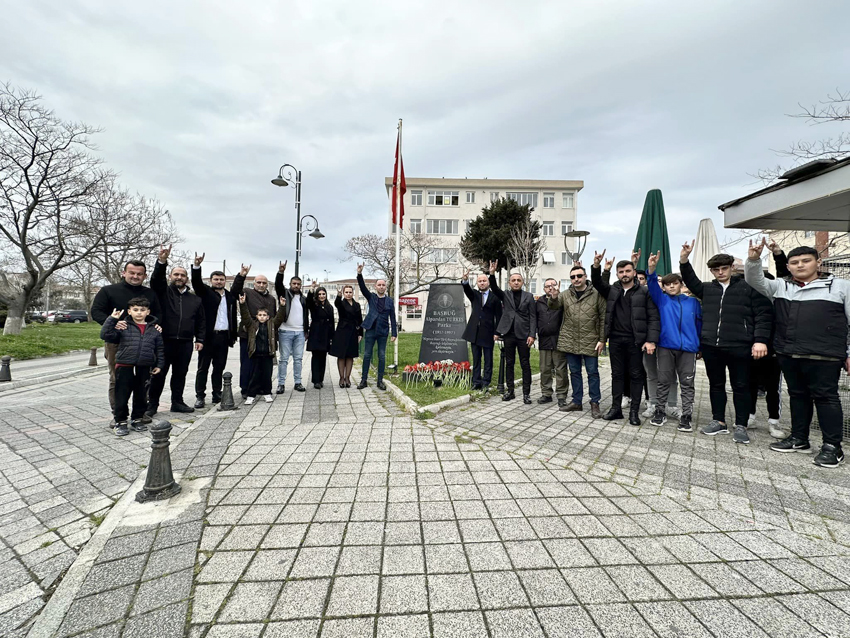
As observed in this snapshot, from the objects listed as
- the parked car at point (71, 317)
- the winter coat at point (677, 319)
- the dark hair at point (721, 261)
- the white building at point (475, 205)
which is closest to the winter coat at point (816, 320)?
the dark hair at point (721, 261)

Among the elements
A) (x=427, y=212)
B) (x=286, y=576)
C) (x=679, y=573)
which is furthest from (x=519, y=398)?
(x=427, y=212)

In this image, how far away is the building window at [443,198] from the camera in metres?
43.8

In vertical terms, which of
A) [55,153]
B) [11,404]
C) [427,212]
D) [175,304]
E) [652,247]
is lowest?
[11,404]

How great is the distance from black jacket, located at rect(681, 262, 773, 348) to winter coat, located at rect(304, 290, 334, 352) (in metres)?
6.07

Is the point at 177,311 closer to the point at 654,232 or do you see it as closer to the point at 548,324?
the point at 548,324

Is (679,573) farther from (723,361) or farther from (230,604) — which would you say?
(723,361)

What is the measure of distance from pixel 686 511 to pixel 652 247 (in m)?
7.25

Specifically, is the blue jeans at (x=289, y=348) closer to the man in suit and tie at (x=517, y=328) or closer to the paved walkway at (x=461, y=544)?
the paved walkway at (x=461, y=544)

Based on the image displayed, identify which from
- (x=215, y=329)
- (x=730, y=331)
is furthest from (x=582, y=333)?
(x=215, y=329)

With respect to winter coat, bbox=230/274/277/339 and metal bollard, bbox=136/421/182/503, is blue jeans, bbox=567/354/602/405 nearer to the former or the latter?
winter coat, bbox=230/274/277/339

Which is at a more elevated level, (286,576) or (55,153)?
(55,153)

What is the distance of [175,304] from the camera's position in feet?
19.3

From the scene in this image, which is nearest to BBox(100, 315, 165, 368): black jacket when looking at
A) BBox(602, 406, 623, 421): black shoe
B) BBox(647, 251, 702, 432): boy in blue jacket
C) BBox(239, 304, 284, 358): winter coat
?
BBox(239, 304, 284, 358): winter coat

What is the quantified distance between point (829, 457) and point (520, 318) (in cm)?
405
